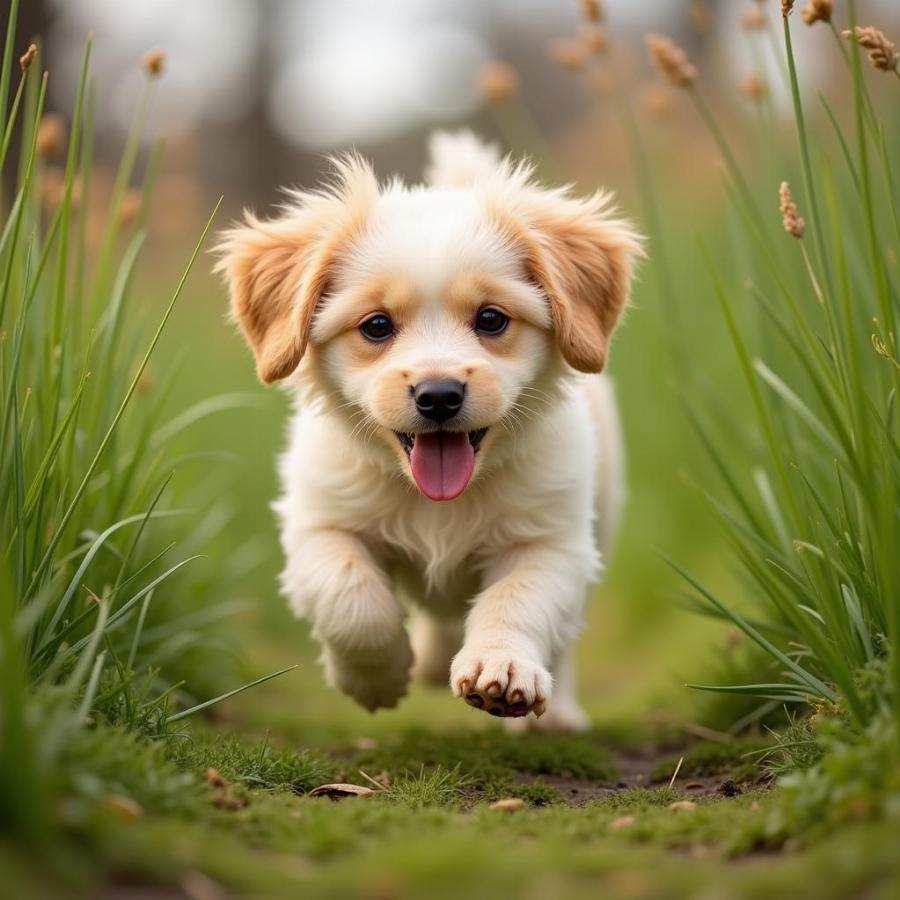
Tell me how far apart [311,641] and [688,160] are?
5105 millimetres

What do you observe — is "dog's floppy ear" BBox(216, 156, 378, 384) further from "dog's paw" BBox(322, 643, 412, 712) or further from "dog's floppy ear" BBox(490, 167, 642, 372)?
"dog's paw" BBox(322, 643, 412, 712)

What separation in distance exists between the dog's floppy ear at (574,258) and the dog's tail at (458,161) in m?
0.47

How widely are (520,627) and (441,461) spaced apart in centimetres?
44

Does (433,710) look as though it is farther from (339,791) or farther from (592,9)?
(592,9)

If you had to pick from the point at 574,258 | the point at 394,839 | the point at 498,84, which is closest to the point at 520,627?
the point at 394,839

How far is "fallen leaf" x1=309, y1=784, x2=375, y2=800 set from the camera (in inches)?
98.5

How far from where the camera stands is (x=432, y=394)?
2.67 m

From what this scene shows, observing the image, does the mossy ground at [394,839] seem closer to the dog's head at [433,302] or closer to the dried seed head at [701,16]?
the dog's head at [433,302]

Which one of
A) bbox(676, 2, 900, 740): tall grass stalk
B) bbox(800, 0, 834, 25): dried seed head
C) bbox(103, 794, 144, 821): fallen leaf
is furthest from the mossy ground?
bbox(800, 0, 834, 25): dried seed head

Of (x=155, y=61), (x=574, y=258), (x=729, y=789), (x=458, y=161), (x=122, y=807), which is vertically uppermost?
(x=155, y=61)

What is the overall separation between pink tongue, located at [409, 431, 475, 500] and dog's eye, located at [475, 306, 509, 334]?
269 mm

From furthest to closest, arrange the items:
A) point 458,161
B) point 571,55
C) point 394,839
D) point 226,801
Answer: point 571,55, point 458,161, point 226,801, point 394,839

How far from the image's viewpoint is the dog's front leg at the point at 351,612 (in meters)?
2.93

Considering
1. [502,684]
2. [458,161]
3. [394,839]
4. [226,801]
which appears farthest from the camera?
[458,161]
